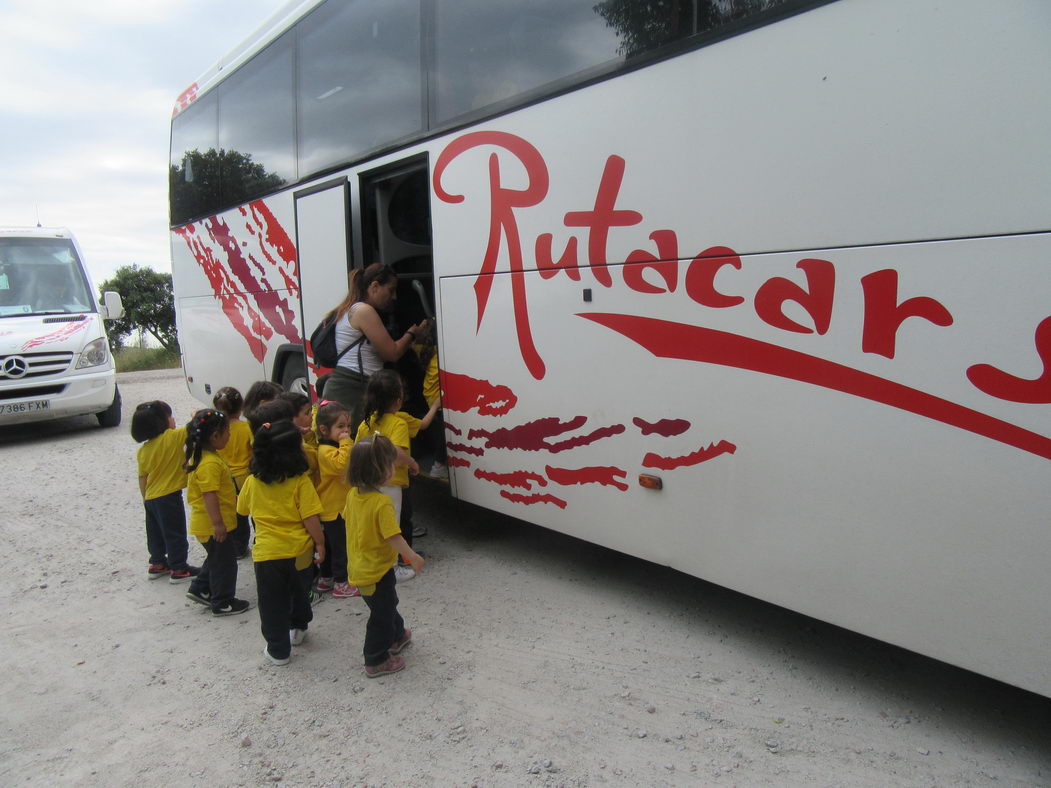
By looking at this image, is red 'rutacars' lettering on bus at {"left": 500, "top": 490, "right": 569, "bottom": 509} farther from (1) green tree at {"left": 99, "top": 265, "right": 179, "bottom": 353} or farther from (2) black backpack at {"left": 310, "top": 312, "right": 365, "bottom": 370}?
(1) green tree at {"left": 99, "top": 265, "right": 179, "bottom": 353}

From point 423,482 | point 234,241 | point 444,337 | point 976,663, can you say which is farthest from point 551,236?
point 234,241

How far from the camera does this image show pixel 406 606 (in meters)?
4.04

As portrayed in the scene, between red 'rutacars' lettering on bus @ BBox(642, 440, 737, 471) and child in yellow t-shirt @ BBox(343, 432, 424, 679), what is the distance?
1.16 m

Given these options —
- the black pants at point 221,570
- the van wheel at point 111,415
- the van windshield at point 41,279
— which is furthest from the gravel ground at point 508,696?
Result: the van windshield at point 41,279

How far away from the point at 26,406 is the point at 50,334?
95 cm

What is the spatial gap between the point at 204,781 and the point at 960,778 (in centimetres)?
269

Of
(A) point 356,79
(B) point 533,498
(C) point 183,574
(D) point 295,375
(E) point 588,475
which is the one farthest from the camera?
(D) point 295,375

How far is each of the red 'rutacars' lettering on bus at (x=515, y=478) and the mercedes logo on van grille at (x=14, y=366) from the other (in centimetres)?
732

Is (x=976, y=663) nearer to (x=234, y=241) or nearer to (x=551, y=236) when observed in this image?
(x=551, y=236)

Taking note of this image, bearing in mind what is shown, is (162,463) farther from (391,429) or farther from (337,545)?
(391,429)

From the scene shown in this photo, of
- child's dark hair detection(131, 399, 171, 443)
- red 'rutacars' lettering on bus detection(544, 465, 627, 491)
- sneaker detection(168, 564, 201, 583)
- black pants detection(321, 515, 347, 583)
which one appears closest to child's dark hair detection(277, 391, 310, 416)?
black pants detection(321, 515, 347, 583)

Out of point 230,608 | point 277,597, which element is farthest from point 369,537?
point 230,608

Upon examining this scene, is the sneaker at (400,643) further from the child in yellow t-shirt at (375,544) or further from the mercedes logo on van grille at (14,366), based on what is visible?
the mercedes logo on van grille at (14,366)

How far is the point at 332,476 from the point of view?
3.98 m
